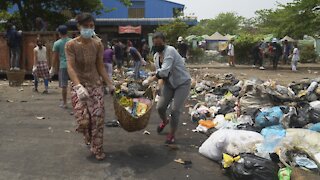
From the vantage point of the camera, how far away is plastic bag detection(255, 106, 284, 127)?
6.22 m

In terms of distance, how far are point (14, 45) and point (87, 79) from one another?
32.9 feet

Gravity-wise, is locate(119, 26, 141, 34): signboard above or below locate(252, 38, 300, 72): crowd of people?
above

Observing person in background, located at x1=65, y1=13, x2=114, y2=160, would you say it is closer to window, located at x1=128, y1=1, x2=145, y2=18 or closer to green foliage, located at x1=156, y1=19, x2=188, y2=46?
green foliage, located at x1=156, y1=19, x2=188, y2=46

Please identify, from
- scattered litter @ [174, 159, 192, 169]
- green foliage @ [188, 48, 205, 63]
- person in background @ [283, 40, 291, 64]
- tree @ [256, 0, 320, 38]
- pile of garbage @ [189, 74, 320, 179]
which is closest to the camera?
pile of garbage @ [189, 74, 320, 179]

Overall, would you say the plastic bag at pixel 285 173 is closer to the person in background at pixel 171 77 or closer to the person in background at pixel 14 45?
the person in background at pixel 171 77

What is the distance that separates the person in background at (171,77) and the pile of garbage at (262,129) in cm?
64

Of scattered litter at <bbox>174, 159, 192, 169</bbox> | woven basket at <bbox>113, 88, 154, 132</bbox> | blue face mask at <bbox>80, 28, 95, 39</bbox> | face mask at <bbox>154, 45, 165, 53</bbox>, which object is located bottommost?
scattered litter at <bbox>174, 159, 192, 169</bbox>

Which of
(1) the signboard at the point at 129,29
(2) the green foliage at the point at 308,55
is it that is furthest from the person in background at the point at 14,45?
(2) the green foliage at the point at 308,55

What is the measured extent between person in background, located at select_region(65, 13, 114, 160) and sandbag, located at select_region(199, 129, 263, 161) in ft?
4.62

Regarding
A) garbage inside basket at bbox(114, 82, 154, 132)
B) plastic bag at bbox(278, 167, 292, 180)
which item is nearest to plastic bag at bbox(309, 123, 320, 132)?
plastic bag at bbox(278, 167, 292, 180)

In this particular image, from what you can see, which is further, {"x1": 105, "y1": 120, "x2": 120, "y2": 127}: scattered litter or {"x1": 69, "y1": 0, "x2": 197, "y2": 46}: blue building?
{"x1": 69, "y1": 0, "x2": 197, "y2": 46}: blue building

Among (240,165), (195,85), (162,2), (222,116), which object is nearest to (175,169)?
(240,165)

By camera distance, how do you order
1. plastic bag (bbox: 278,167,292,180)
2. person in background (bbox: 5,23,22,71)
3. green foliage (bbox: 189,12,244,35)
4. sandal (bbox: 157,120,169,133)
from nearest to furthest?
plastic bag (bbox: 278,167,292,180), sandal (bbox: 157,120,169,133), person in background (bbox: 5,23,22,71), green foliage (bbox: 189,12,244,35)

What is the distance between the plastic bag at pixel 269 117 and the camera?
622 cm
